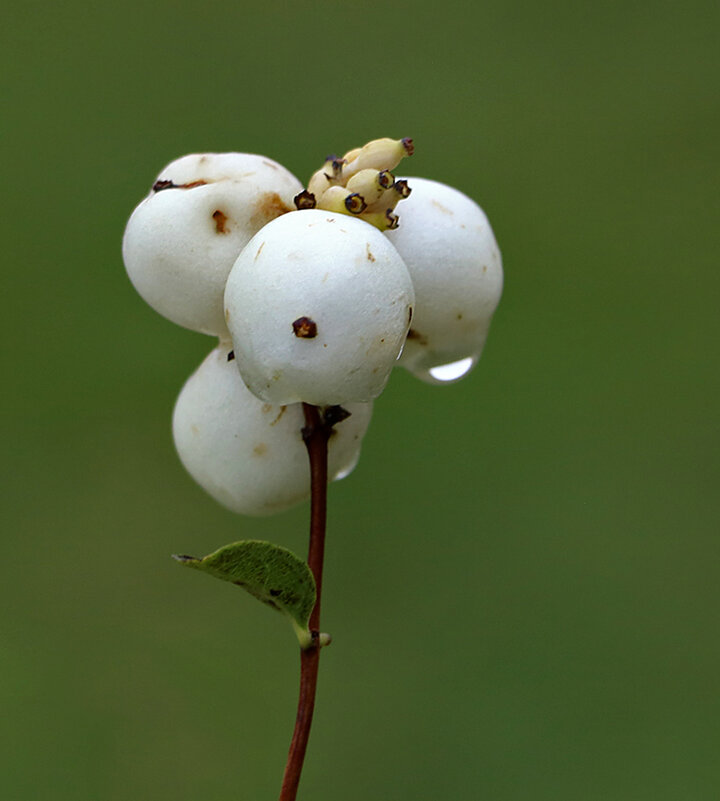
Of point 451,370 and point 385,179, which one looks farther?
point 451,370

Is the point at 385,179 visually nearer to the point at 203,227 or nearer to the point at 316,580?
the point at 203,227

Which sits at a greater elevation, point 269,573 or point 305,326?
point 305,326

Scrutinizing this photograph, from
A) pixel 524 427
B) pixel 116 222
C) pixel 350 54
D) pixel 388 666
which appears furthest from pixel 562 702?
pixel 350 54

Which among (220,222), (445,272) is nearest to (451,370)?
(445,272)

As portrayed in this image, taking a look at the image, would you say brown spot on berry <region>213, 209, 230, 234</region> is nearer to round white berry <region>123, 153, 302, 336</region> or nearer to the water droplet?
round white berry <region>123, 153, 302, 336</region>

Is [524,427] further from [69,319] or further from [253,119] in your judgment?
[253,119]

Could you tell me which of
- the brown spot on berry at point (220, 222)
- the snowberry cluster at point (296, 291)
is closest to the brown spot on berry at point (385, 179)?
the snowberry cluster at point (296, 291)
